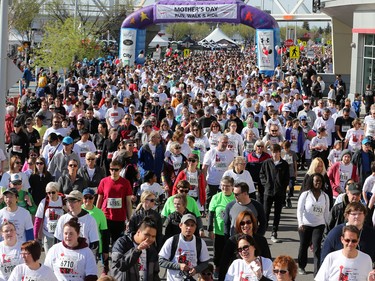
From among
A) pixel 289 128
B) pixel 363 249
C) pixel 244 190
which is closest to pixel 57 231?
pixel 244 190

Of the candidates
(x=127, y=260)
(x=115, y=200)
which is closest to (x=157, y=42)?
(x=115, y=200)

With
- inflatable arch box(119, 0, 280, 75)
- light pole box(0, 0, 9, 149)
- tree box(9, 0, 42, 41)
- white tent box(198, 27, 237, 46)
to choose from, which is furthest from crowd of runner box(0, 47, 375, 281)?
white tent box(198, 27, 237, 46)

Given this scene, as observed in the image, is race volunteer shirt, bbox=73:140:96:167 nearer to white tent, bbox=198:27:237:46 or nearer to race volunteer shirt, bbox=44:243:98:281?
race volunteer shirt, bbox=44:243:98:281

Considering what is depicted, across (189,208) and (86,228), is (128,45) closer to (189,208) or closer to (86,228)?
(189,208)

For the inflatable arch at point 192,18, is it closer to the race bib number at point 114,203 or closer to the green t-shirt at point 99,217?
the race bib number at point 114,203

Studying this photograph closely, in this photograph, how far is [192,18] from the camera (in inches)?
1673

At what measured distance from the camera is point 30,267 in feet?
25.1

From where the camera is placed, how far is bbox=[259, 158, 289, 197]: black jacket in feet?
42.5

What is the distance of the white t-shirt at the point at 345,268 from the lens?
7.80 m

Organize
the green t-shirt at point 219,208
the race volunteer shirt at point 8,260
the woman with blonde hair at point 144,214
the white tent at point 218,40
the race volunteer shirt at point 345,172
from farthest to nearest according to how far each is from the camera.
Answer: the white tent at point 218,40, the race volunteer shirt at point 345,172, the green t-shirt at point 219,208, the woman with blonde hair at point 144,214, the race volunteer shirt at point 8,260

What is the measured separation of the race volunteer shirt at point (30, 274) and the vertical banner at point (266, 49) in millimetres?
32933

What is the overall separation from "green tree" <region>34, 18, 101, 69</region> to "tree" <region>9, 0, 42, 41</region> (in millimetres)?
15827

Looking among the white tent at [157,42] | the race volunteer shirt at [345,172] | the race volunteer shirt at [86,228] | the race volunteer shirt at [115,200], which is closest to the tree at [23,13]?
the white tent at [157,42]

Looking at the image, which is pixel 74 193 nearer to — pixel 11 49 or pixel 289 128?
pixel 289 128
